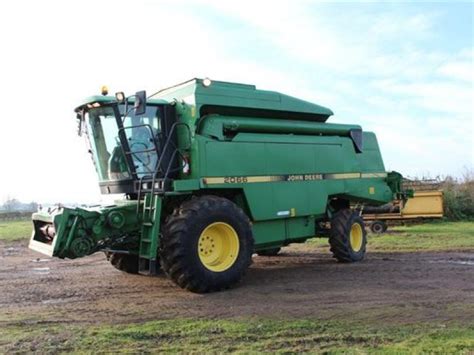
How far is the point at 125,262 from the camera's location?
9.93 m

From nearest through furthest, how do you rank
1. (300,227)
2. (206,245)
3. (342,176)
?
(206,245) → (300,227) → (342,176)

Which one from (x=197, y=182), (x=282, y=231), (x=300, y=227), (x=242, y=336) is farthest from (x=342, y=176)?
(x=242, y=336)

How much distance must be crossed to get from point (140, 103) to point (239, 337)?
14.0 ft

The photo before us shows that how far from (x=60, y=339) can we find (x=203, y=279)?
9.01 feet

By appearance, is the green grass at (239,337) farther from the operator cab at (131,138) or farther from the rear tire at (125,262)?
the rear tire at (125,262)

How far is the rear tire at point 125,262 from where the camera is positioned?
988 centimetres

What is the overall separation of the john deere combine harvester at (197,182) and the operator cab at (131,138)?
17mm

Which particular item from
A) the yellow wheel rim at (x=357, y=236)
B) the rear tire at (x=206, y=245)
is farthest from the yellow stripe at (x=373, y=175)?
the rear tire at (x=206, y=245)

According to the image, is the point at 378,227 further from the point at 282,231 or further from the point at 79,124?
the point at 79,124

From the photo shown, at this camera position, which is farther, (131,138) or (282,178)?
(282,178)

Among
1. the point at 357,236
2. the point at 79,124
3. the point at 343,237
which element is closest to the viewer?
the point at 79,124

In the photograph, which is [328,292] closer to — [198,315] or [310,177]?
[198,315]

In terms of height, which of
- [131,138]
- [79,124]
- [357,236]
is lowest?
[357,236]

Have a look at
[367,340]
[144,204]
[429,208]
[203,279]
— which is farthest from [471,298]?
[429,208]
